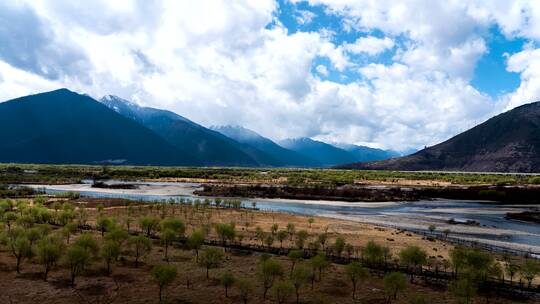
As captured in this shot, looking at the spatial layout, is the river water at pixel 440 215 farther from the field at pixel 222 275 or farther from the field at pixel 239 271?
the field at pixel 239 271

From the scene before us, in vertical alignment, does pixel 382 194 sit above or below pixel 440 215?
above

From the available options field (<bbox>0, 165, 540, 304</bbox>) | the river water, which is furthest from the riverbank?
field (<bbox>0, 165, 540, 304</bbox>)

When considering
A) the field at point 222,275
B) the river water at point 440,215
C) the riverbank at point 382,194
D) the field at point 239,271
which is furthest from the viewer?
the riverbank at point 382,194

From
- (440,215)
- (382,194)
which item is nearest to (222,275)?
(440,215)

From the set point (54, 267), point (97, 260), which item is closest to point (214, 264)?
point (97, 260)

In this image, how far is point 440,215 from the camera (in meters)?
104

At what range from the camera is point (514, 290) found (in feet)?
136

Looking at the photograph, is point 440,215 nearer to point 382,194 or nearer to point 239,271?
point 382,194

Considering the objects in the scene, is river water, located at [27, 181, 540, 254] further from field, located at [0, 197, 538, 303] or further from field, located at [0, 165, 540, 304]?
field, located at [0, 165, 540, 304]

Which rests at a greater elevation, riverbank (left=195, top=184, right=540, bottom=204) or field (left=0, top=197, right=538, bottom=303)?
riverbank (left=195, top=184, right=540, bottom=204)

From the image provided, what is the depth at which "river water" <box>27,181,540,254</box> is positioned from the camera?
246 feet

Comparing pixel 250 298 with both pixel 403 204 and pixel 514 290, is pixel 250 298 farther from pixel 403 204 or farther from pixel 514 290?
pixel 403 204

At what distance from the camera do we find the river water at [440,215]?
7512 cm

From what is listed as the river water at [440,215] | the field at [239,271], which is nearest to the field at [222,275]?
the field at [239,271]
